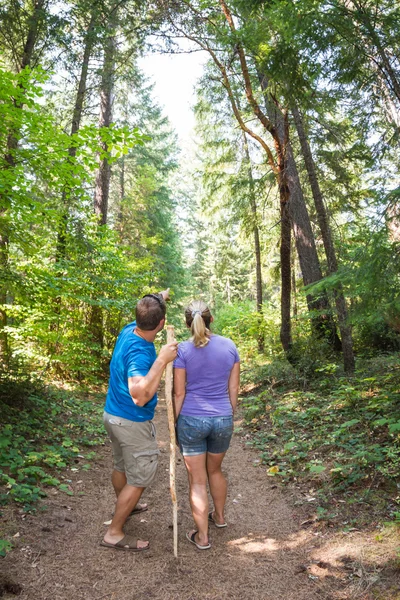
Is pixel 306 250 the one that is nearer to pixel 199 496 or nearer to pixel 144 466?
pixel 199 496

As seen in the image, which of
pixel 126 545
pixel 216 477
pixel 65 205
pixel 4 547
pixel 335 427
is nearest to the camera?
pixel 4 547

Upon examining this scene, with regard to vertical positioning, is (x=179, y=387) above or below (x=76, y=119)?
below

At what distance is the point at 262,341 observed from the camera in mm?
15672

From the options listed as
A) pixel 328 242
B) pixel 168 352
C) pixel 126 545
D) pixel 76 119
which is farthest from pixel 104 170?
pixel 126 545

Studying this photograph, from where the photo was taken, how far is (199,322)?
346cm

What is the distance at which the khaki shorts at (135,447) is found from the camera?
3271 millimetres

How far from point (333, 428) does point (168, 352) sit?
12.1 feet

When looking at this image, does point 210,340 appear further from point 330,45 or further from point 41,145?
point 330,45

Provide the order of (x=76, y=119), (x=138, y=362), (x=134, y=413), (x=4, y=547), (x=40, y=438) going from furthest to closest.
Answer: (x=76, y=119) < (x=40, y=438) < (x=134, y=413) < (x=138, y=362) < (x=4, y=547)

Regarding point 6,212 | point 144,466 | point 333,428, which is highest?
point 6,212

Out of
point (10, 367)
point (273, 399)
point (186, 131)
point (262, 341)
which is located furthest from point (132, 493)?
point (186, 131)

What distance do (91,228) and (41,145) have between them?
4.37 m

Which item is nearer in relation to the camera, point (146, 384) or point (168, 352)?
point (146, 384)

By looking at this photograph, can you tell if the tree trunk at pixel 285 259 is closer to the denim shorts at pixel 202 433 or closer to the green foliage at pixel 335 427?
the green foliage at pixel 335 427
